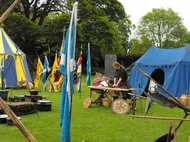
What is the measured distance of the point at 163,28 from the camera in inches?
2272

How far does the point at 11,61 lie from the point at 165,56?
7141 millimetres

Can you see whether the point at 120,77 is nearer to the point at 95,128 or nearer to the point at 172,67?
the point at 95,128

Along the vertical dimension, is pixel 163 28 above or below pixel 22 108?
above

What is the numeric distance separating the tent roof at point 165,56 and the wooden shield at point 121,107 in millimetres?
3991

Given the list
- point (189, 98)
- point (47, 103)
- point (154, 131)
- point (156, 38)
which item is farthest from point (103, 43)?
point (156, 38)

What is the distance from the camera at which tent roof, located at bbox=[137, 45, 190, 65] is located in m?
12.8

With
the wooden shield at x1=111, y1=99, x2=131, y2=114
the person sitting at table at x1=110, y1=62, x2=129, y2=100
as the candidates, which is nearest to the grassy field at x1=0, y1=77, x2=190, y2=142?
the wooden shield at x1=111, y1=99, x2=131, y2=114

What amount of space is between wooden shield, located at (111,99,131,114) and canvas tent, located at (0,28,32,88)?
728 centimetres

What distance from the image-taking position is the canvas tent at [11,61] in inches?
615

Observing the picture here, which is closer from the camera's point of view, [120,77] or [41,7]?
[120,77]

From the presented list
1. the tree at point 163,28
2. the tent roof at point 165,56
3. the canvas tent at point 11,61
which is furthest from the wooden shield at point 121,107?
the tree at point 163,28

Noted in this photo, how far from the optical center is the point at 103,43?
28.6m

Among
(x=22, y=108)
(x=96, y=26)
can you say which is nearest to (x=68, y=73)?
(x=22, y=108)

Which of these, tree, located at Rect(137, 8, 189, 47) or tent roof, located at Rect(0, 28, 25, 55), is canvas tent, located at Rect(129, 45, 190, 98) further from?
tree, located at Rect(137, 8, 189, 47)
